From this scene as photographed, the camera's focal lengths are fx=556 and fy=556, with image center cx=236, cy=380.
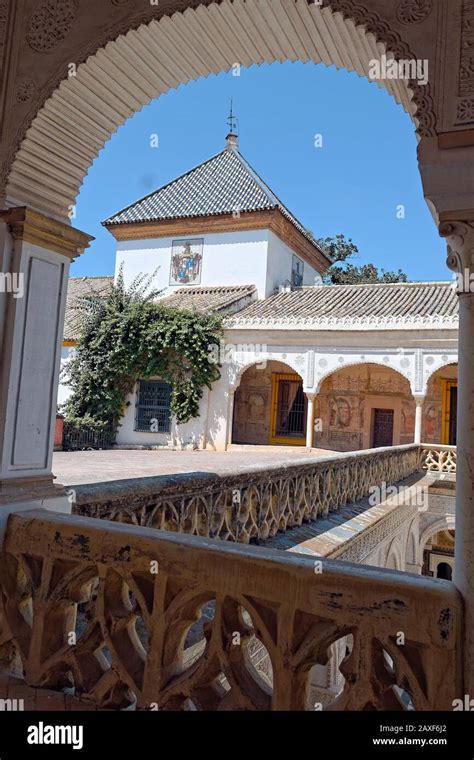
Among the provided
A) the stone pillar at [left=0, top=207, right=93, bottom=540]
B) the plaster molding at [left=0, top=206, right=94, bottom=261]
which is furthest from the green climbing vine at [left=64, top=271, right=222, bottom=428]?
the stone pillar at [left=0, top=207, right=93, bottom=540]

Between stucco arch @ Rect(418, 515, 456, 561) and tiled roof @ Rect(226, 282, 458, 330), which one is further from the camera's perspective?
tiled roof @ Rect(226, 282, 458, 330)

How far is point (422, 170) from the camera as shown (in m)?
1.98

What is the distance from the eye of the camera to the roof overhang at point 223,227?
19578mm

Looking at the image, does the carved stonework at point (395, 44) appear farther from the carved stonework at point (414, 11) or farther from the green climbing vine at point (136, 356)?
the green climbing vine at point (136, 356)

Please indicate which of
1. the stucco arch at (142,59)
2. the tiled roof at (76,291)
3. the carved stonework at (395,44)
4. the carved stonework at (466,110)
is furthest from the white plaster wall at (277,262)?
the carved stonework at (466,110)

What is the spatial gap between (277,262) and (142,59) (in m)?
17.6

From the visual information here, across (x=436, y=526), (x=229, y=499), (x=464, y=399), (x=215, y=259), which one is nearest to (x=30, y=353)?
(x=229, y=499)

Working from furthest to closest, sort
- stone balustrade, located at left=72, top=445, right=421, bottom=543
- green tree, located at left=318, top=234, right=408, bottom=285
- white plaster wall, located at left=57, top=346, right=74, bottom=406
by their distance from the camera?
green tree, located at left=318, top=234, right=408, bottom=285 → white plaster wall, located at left=57, top=346, right=74, bottom=406 → stone balustrade, located at left=72, top=445, right=421, bottom=543

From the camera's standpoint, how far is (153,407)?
17.5 meters

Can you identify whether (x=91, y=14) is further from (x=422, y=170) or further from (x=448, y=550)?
(x=448, y=550)

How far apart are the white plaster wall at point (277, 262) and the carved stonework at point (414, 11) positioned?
17574 mm

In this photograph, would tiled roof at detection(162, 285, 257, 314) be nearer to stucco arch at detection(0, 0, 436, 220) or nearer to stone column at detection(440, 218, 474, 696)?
stucco arch at detection(0, 0, 436, 220)

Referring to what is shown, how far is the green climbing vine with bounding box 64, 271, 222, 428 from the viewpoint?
1680 cm

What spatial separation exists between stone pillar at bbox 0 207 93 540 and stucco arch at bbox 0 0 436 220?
19cm
